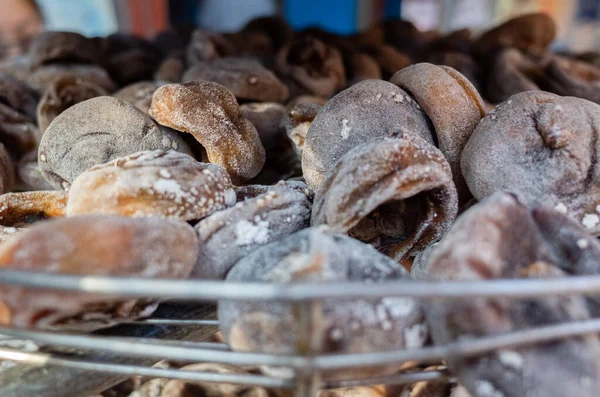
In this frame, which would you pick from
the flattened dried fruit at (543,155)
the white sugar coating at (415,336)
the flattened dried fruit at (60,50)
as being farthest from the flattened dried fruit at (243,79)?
the white sugar coating at (415,336)

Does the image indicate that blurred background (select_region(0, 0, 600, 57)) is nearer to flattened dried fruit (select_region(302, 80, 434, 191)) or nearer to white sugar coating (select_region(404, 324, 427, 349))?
flattened dried fruit (select_region(302, 80, 434, 191))

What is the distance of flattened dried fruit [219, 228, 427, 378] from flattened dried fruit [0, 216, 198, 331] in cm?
6

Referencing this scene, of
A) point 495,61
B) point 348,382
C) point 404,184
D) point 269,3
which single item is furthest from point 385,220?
point 269,3

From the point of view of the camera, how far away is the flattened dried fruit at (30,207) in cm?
54

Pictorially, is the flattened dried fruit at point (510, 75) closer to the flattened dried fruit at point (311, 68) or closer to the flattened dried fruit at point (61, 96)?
the flattened dried fruit at point (311, 68)

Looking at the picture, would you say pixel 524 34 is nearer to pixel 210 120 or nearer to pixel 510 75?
pixel 510 75

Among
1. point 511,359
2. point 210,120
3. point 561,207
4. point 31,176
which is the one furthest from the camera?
point 31,176

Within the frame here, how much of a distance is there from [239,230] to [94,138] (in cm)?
22

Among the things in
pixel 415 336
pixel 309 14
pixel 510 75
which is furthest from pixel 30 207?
pixel 309 14

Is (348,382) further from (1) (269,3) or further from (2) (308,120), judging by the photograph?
(1) (269,3)

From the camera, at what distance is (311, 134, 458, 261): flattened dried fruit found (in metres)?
0.44

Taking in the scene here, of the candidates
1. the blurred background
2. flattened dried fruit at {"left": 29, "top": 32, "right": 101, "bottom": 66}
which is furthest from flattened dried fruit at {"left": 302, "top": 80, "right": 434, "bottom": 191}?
the blurred background

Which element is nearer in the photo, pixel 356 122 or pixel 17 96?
pixel 356 122

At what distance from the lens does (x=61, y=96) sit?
0.79 metres
